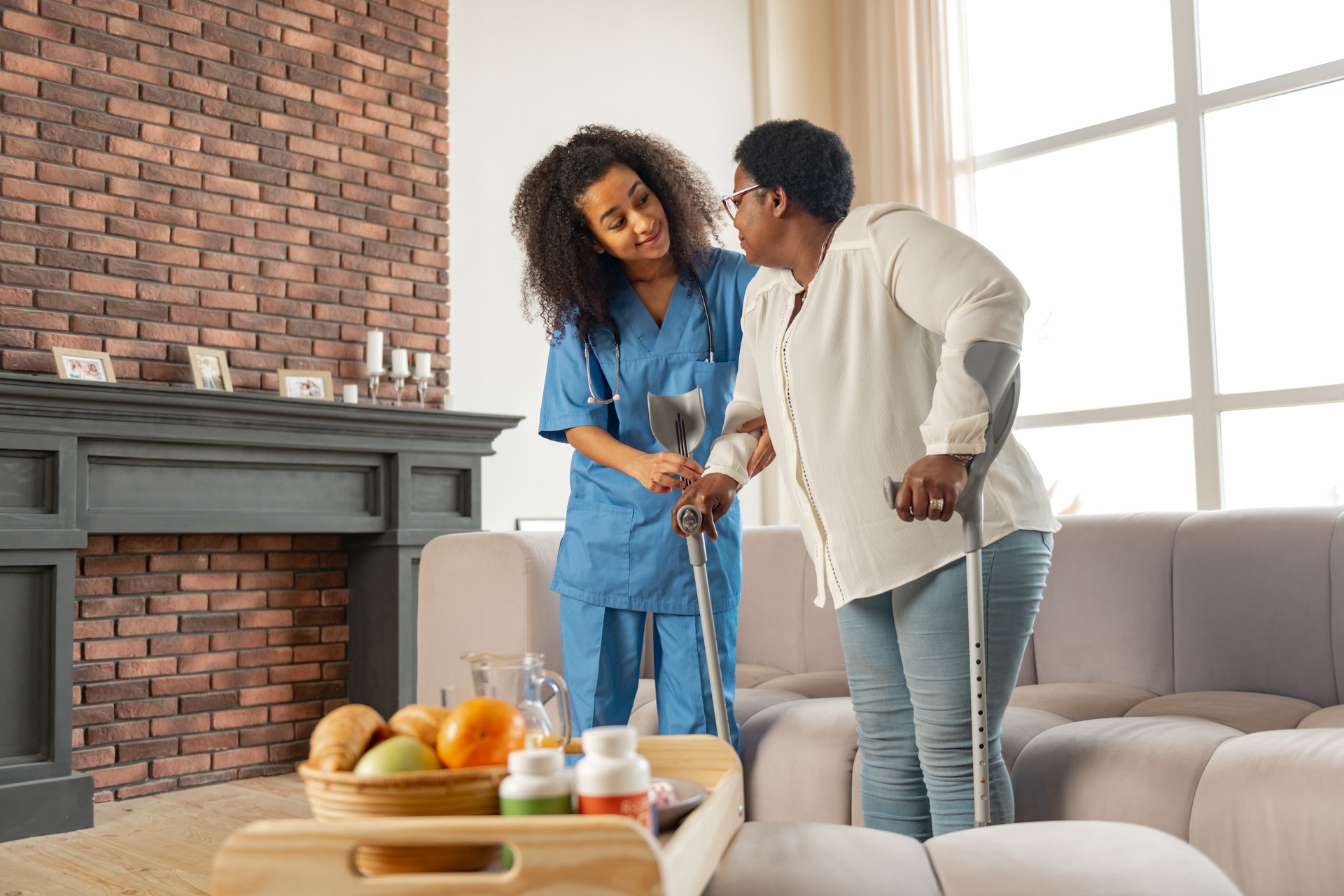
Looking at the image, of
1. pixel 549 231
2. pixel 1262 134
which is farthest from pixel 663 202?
pixel 1262 134

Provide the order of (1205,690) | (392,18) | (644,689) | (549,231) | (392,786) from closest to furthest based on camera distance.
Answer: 1. (392,786)
2. (549,231)
3. (1205,690)
4. (644,689)
5. (392,18)

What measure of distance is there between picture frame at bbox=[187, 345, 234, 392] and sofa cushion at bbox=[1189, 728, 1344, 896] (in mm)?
3039

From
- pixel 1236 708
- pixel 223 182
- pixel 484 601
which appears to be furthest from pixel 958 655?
pixel 223 182

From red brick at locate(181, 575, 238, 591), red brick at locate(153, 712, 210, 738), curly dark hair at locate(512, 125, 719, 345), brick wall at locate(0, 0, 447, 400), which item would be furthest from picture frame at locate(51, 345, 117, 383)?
curly dark hair at locate(512, 125, 719, 345)

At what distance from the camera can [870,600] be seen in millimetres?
1537

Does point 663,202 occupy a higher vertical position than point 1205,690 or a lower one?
higher

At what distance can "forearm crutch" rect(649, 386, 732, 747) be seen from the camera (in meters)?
1.68

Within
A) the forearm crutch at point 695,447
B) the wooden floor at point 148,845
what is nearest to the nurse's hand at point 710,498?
the forearm crutch at point 695,447

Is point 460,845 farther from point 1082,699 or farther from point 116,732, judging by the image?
point 116,732

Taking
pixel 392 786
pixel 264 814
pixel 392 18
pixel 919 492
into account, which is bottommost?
pixel 264 814

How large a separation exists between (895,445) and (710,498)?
0.29 meters

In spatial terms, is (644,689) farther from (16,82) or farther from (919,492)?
(16,82)

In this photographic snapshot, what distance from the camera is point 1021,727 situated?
1864 mm

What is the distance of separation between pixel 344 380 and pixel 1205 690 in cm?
302
